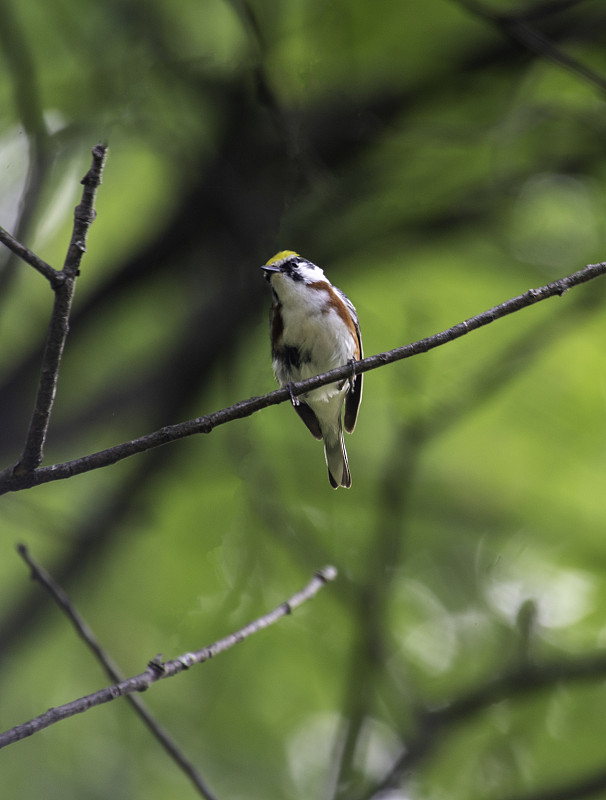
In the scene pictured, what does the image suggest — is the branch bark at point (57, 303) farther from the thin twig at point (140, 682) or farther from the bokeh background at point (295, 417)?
the bokeh background at point (295, 417)

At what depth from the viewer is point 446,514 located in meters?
4.65

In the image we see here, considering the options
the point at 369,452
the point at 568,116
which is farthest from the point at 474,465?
the point at 568,116

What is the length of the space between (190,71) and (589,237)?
2.32m

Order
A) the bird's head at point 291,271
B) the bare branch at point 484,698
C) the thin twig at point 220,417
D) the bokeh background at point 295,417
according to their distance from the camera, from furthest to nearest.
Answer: the bokeh background at point 295,417
the bare branch at point 484,698
the bird's head at point 291,271
the thin twig at point 220,417

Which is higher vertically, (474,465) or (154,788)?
(474,465)

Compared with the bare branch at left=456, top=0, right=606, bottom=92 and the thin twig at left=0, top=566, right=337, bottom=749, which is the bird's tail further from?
the bare branch at left=456, top=0, right=606, bottom=92

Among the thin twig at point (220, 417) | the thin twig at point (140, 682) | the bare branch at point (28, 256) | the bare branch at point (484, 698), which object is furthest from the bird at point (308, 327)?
the bare branch at point (28, 256)

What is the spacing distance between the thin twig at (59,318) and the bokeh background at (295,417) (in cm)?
139

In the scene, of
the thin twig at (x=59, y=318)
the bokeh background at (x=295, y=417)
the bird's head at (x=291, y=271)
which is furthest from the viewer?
the bokeh background at (x=295, y=417)

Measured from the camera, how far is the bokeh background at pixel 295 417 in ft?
10.9

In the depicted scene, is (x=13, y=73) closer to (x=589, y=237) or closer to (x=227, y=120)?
(x=227, y=120)

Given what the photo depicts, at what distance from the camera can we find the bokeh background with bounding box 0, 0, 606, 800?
3.32m

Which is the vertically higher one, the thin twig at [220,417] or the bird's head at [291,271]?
the bird's head at [291,271]

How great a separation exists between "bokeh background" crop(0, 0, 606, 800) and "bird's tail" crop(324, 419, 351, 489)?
344 millimetres
